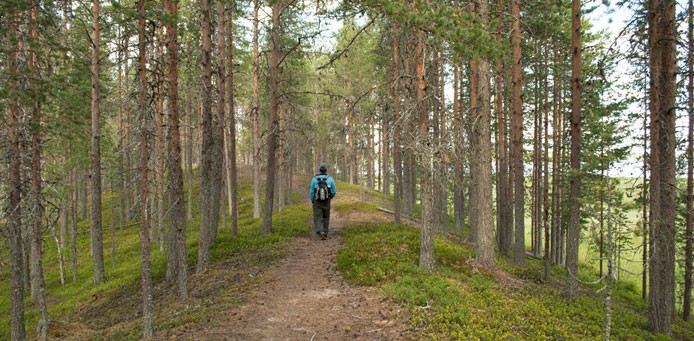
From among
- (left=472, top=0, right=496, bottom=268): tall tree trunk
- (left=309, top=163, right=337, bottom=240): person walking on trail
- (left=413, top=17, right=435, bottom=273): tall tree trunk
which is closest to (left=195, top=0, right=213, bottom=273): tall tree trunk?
(left=309, top=163, right=337, bottom=240): person walking on trail

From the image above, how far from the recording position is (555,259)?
2300cm

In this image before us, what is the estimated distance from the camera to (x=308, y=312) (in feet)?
22.5

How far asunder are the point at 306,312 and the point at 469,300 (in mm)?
3233

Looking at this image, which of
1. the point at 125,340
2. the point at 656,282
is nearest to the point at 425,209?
the point at 656,282

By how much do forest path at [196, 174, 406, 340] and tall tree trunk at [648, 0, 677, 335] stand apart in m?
6.15

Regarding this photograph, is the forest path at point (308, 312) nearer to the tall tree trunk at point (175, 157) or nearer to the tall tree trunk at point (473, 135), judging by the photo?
the tall tree trunk at point (175, 157)

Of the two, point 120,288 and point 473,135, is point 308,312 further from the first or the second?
point 120,288

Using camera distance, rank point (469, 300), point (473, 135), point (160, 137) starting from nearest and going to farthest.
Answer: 1. point (469, 300)
2. point (160, 137)
3. point (473, 135)

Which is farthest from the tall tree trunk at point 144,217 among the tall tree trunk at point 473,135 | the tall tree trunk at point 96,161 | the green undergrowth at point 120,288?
the tall tree trunk at point 96,161

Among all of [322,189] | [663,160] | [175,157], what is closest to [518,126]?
[663,160]

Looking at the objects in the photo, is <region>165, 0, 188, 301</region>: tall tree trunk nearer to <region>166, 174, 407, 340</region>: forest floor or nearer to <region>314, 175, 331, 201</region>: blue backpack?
<region>166, 174, 407, 340</region>: forest floor

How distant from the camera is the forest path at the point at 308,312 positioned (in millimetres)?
5902

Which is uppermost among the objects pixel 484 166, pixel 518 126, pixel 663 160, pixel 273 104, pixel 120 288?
pixel 273 104

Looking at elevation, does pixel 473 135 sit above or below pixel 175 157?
above
